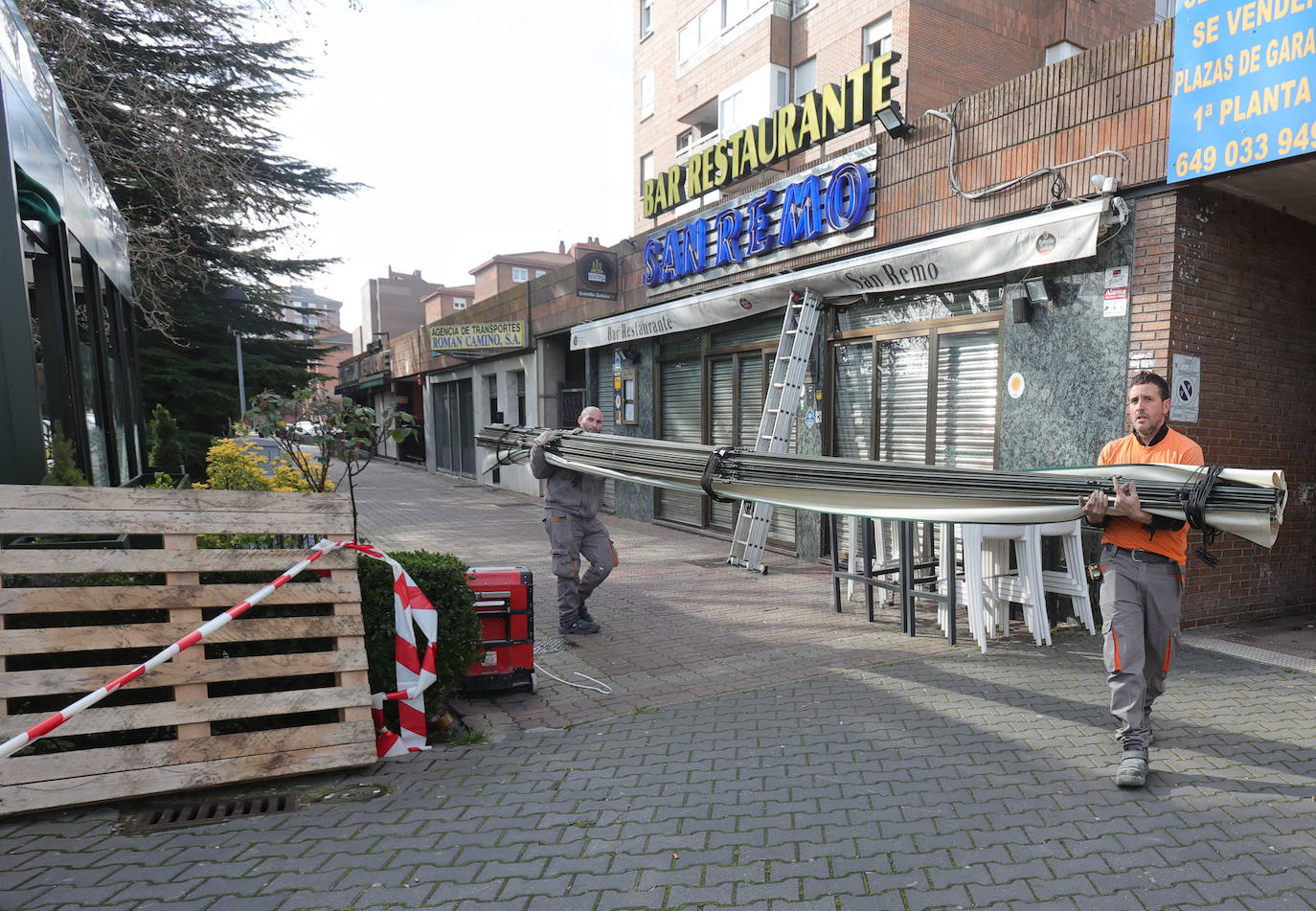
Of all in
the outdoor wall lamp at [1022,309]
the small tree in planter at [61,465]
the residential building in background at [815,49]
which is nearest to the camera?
the small tree in planter at [61,465]

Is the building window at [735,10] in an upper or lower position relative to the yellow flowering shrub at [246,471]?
upper

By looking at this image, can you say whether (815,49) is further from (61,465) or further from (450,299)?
(450,299)

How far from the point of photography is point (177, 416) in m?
16.5

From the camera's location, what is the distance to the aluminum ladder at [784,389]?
837 centimetres

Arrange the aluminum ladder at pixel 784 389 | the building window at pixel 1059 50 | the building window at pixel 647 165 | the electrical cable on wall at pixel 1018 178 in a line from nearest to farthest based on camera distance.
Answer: the electrical cable on wall at pixel 1018 178 → the aluminum ladder at pixel 784 389 → the building window at pixel 1059 50 → the building window at pixel 647 165

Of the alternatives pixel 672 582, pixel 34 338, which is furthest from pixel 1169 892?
pixel 34 338

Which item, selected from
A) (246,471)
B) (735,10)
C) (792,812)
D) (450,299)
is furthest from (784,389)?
(450,299)

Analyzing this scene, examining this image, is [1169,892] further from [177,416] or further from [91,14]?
[177,416]

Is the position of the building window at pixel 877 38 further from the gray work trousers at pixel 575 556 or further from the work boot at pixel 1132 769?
the work boot at pixel 1132 769

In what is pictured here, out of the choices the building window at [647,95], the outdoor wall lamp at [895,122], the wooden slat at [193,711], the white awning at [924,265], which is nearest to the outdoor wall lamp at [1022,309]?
the white awning at [924,265]

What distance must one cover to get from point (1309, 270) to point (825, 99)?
201 inches

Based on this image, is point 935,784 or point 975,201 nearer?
point 935,784

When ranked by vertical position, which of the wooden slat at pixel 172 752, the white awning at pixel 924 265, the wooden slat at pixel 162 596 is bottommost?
the wooden slat at pixel 172 752

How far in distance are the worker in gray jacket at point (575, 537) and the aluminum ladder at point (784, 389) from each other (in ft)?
8.81
